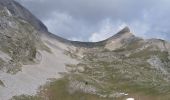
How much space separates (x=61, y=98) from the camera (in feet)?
547

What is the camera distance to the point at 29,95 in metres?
161

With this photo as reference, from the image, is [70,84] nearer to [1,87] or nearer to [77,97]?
[77,97]

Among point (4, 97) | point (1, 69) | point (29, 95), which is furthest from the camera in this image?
point (1, 69)

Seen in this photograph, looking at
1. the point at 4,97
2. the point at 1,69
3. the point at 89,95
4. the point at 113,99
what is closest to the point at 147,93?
the point at 113,99

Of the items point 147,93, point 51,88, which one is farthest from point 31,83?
point 147,93

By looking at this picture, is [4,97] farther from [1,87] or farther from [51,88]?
[51,88]

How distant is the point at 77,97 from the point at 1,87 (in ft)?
106

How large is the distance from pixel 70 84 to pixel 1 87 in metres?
35.9

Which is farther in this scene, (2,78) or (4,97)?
(2,78)

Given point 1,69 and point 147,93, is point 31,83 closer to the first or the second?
point 1,69

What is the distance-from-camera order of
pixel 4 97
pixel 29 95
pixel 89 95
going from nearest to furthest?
pixel 4 97 → pixel 29 95 → pixel 89 95

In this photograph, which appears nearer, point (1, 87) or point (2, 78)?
point (1, 87)

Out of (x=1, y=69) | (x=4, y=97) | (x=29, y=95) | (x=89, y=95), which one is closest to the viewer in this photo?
(x=4, y=97)

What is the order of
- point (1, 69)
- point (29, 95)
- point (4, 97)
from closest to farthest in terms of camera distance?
point (4, 97), point (29, 95), point (1, 69)
